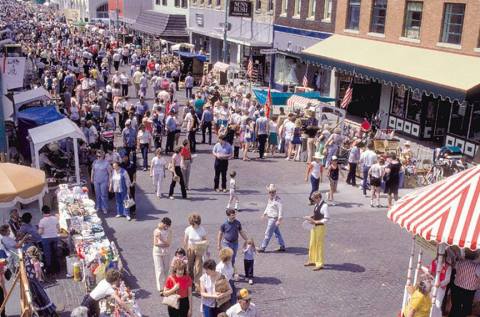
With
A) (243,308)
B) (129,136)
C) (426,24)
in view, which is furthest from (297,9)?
(243,308)

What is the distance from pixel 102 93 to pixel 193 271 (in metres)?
15.8

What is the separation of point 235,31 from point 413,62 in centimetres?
1972

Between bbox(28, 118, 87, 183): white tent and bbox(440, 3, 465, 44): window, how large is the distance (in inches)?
586

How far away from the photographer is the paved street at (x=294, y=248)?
10656 mm

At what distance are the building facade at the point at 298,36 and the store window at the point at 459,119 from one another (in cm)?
939

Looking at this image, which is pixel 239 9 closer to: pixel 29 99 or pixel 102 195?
pixel 29 99

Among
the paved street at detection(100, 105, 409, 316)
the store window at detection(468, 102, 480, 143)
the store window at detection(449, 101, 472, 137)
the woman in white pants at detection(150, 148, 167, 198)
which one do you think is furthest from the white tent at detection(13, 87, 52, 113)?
the store window at detection(468, 102, 480, 143)

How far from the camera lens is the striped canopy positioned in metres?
8.12

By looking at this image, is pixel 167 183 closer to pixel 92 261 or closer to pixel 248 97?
pixel 92 261

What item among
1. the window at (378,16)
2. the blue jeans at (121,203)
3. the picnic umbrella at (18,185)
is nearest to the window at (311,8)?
the window at (378,16)

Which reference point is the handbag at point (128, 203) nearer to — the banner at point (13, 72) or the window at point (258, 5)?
the banner at point (13, 72)

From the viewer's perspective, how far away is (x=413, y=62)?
22906mm

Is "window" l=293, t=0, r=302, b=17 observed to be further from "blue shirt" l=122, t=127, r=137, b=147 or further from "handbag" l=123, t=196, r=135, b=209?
"handbag" l=123, t=196, r=135, b=209

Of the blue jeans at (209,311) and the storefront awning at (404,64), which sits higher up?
the storefront awning at (404,64)
